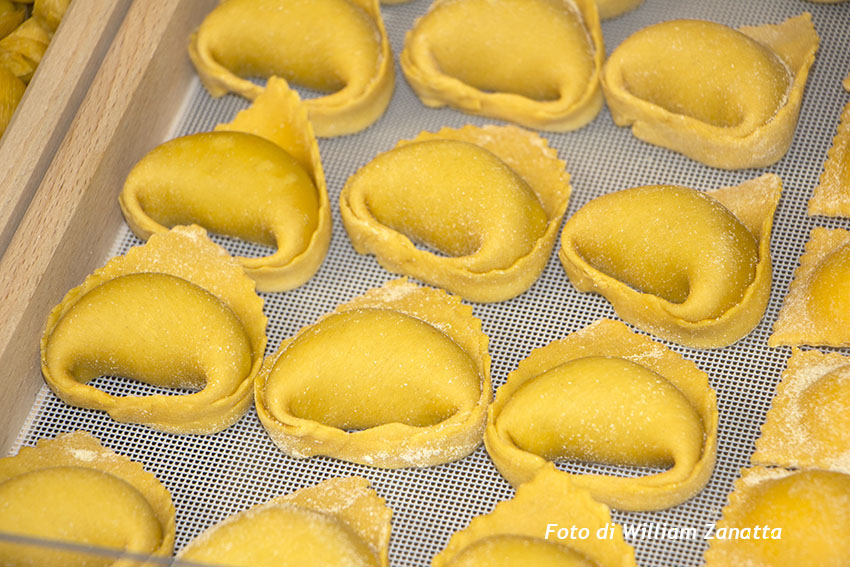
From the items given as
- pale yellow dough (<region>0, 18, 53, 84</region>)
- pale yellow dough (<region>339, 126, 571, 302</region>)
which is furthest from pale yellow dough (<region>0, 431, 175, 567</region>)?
pale yellow dough (<region>0, 18, 53, 84</region>)

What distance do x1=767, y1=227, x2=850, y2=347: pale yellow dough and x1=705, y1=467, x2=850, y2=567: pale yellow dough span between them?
162mm

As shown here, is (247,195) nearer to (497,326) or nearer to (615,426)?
(497,326)

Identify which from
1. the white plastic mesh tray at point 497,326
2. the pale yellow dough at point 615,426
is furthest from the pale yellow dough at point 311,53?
the pale yellow dough at point 615,426

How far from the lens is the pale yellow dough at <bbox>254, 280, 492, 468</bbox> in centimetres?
103

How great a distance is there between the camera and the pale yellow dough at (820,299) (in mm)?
1064

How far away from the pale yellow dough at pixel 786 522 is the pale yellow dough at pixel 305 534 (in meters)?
0.32

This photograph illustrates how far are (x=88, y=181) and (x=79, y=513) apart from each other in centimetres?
38

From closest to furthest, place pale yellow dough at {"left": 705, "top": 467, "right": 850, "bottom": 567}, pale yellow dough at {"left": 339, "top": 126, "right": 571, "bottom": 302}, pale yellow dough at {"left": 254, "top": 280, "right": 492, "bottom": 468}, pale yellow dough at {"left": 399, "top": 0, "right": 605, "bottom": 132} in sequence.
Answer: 1. pale yellow dough at {"left": 705, "top": 467, "right": 850, "bottom": 567}
2. pale yellow dough at {"left": 254, "top": 280, "right": 492, "bottom": 468}
3. pale yellow dough at {"left": 339, "top": 126, "right": 571, "bottom": 302}
4. pale yellow dough at {"left": 399, "top": 0, "right": 605, "bottom": 132}

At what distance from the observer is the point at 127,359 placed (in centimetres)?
110

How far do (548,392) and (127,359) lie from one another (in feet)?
1.46

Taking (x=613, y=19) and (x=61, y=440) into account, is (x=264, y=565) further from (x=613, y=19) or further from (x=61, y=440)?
(x=613, y=19)

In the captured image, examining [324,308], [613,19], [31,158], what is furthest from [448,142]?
[31,158]

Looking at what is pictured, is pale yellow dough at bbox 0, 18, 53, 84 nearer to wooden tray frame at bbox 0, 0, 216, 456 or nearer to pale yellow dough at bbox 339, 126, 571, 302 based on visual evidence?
wooden tray frame at bbox 0, 0, 216, 456

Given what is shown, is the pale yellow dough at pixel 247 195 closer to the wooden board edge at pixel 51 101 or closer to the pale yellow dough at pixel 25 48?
the wooden board edge at pixel 51 101
